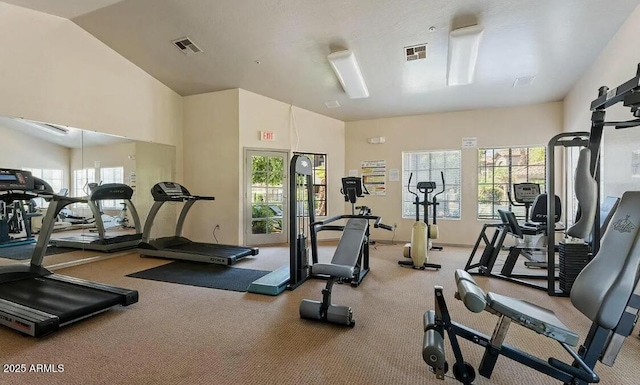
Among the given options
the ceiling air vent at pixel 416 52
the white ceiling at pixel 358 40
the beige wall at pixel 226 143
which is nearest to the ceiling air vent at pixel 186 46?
the white ceiling at pixel 358 40

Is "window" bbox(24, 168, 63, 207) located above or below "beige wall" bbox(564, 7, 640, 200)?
below

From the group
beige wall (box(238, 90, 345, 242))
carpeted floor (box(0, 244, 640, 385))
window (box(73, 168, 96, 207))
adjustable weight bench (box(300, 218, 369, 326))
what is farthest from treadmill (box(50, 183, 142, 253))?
adjustable weight bench (box(300, 218, 369, 326))

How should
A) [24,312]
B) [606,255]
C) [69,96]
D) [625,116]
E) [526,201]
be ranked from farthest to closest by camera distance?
[526,201]
[69,96]
[625,116]
[24,312]
[606,255]

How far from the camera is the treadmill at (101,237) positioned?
5102 mm

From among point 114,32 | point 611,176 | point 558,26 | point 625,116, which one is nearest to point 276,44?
point 114,32

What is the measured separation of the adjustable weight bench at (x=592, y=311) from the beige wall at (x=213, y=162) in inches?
192

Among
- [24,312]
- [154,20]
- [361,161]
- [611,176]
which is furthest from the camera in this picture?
[361,161]

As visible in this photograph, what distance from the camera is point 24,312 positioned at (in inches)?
99.3

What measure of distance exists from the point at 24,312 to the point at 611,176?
6.42m

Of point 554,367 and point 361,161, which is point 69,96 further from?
point 554,367

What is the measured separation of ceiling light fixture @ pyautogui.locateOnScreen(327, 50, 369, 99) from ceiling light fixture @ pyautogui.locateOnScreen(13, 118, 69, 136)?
4.17 metres

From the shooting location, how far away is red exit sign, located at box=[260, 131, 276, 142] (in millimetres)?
6202

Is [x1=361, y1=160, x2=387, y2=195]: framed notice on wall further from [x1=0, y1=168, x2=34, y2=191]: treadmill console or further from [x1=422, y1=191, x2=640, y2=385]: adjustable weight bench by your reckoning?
[x1=0, y1=168, x2=34, y2=191]: treadmill console

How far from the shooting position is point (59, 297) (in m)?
2.93
